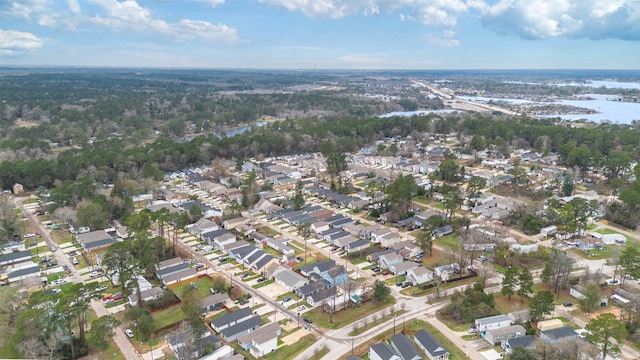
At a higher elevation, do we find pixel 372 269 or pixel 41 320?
→ pixel 41 320

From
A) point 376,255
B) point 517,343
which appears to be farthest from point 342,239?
point 517,343

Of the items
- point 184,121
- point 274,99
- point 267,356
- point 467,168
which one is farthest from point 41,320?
point 274,99

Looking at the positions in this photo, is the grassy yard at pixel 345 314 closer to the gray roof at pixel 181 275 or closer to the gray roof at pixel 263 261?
the gray roof at pixel 263 261

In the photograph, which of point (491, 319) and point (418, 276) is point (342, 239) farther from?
point (491, 319)

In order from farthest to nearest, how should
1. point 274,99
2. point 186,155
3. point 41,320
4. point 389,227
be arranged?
point 274,99
point 186,155
point 389,227
point 41,320

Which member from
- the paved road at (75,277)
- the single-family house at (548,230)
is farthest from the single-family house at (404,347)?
the single-family house at (548,230)

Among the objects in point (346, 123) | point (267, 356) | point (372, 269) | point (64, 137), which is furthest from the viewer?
point (346, 123)

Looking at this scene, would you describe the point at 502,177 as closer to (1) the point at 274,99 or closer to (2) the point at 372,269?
(2) the point at 372,269
